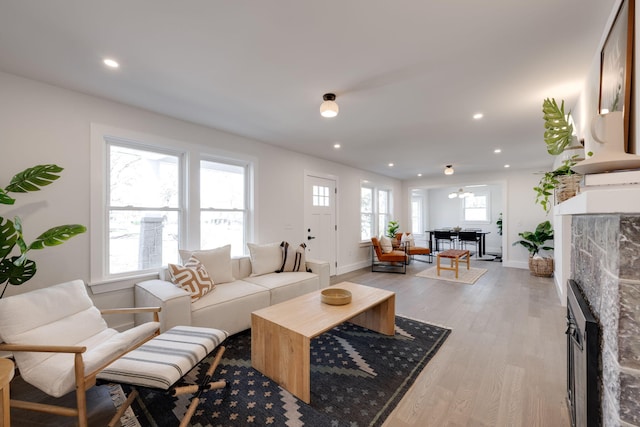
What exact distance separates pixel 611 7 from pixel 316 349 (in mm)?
3090

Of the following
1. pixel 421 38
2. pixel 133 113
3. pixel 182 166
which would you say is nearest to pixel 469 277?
pixel 421 38

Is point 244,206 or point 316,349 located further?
point 244,206

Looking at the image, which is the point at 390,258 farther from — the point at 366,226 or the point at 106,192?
the point at 106,192

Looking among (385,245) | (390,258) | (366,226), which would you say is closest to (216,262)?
(390,258)

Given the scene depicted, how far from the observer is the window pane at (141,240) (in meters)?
2.78

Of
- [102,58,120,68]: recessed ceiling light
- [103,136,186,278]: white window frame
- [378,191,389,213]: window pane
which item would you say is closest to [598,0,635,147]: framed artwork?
[102,58,120,68]: recessed ceiling light

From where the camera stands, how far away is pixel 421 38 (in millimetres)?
1723

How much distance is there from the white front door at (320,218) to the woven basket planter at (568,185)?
11.9 feet

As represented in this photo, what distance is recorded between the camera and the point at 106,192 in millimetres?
2697

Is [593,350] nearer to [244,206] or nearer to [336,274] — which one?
[244,206]

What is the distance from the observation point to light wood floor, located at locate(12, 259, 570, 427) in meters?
1.65

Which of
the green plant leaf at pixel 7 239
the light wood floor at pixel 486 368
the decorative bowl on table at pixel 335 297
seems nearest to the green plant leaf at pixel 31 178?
the green plant leaf at pixel 7 239

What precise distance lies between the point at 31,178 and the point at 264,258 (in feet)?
7.62

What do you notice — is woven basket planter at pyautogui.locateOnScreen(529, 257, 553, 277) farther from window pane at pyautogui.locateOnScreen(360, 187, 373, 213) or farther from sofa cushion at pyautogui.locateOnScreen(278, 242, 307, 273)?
sofa cushion at pyautogui.locateOnScreen(278, 242, 307, 273)
